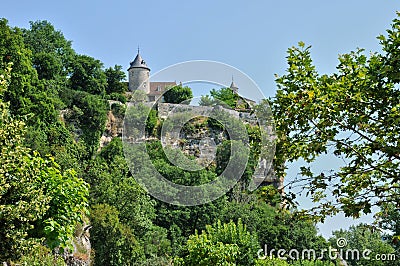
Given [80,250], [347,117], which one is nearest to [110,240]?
[80,250]

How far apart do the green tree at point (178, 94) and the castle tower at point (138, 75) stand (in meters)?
4.23

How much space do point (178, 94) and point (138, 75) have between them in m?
6.98

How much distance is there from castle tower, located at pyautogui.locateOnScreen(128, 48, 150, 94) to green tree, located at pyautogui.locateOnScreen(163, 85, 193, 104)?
4227mm

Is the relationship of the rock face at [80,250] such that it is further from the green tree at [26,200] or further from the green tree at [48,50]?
the green tree at [48,50]

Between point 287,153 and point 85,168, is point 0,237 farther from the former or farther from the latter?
point 85,168

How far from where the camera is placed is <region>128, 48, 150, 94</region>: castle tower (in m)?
67.1

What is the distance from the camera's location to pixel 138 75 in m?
67.3

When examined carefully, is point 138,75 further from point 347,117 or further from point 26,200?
point 347,117

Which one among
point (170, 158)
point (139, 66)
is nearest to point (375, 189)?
point (170, 158)

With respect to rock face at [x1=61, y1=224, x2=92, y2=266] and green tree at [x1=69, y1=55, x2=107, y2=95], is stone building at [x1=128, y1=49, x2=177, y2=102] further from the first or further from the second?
rock face at [x1=61, y1=224, x2=92, y2=266]

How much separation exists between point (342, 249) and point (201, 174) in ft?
63.3

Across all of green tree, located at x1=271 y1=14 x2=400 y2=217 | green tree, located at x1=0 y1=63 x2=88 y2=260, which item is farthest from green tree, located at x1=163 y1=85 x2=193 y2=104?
green tree, located at x1=271 y1=14 x2=400 y2=217

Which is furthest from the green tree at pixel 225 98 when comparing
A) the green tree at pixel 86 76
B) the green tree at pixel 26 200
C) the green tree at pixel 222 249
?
the green tree at pixel 26 200

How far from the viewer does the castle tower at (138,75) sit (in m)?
67.1
